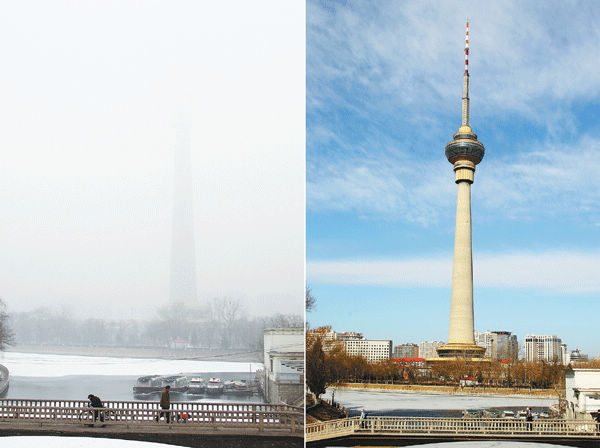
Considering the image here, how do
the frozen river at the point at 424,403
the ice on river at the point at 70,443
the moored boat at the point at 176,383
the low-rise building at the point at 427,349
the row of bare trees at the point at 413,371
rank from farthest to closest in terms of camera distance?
the low-rise building at the point at 427,349, the frozen river at the point at 424,403, the row of bare trees at the point at 413,371, the moored boat at the point at 176,383, the ice on river at the point at 70,443

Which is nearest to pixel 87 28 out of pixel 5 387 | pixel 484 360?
pixel 5 387

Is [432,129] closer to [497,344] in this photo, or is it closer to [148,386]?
[148,386]

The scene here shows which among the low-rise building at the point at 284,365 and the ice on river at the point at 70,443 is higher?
the low-rise building at the point at 284,365

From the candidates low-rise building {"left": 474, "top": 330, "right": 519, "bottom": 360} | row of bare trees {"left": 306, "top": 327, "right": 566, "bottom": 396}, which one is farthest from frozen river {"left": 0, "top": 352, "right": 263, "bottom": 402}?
low-rise building {"left": 474, "top": 330, "right": 519, "bottom": 360}

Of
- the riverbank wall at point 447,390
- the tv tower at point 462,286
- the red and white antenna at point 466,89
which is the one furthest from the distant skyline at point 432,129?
the tv tower at point 462,286

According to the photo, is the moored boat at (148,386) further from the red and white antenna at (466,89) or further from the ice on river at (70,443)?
the red and white antenna at (466,89)

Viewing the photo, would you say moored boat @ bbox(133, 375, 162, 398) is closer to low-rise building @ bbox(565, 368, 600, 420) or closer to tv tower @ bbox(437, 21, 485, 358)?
low-rise building @ bbox(565, 368, 600, 420)

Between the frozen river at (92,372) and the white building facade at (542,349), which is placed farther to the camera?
the white building facade at (542,349)

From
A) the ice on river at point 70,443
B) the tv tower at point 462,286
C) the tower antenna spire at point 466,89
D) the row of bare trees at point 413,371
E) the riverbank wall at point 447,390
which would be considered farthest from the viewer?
the tv tower at point 462,286
